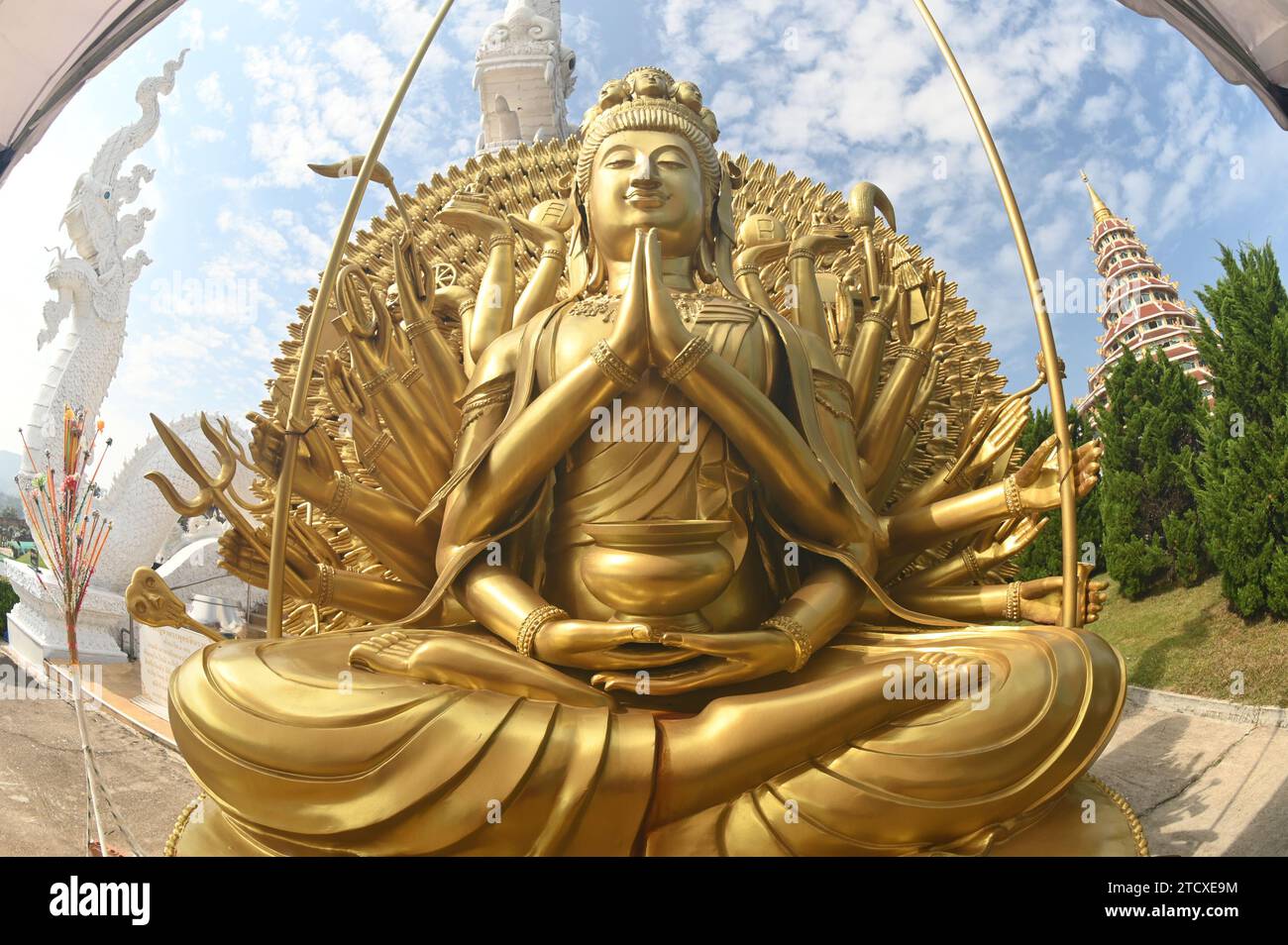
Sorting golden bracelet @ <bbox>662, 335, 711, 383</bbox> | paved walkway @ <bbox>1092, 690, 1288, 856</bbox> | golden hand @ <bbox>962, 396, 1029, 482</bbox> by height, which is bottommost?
paved walkway @ <bbox>1092, 690, 1288, 856</bbox>

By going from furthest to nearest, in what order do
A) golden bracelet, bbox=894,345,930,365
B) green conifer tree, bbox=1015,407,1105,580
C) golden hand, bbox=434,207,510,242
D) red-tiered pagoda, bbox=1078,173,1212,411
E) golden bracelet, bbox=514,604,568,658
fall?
1. red-tiered pagoda, bbox=1078,173,1212,411
2. green conifer tree, bbox=1015,407,1105,580
3. golden hand, bbox=434,207,510,242
4. golden bracelet, bbox=894,345,930,365
5. golden bracelet, bbox=514,604,568,658

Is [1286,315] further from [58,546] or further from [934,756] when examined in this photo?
[58,546]

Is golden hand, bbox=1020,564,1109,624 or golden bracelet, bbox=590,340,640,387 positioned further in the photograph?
golden hand, bbox=1020,564,1109,624

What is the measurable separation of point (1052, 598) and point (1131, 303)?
12619 mm

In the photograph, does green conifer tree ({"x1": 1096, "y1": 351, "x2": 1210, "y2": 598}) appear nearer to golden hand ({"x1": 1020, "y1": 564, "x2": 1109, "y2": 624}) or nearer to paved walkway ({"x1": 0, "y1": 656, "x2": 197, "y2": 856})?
golden hand ({"x1": 1020, "y1": 564, "x2": 1109, "y2": 624})

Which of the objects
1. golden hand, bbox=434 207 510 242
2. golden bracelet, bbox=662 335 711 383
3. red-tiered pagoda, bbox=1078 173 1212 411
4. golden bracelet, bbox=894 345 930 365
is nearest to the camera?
golden bracelet, bbox=662 335 711 383

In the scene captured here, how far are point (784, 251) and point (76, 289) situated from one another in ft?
26.8

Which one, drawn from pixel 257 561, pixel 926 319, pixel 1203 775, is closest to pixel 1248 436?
pixel 1203 775

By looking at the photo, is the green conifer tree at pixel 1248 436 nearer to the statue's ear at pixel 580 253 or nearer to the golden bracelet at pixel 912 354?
the golden bracelet at pixel 912 354

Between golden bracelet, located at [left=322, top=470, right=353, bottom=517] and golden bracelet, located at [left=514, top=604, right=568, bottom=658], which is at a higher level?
golden bracelet, located at [left=322, top=470, right=353, bottom=517]

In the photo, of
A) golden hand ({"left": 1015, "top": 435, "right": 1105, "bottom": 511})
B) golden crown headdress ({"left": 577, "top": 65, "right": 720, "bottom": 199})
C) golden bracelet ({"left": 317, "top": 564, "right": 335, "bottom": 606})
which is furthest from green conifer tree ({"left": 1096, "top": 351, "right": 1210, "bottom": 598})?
golden bracelet ({"left": 317, "top": 564, "right": 335, "bottom": 606})

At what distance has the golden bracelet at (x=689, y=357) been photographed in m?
2.63

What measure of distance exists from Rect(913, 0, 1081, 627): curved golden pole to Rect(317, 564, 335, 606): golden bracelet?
2230 mm

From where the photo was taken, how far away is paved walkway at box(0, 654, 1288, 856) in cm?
362
